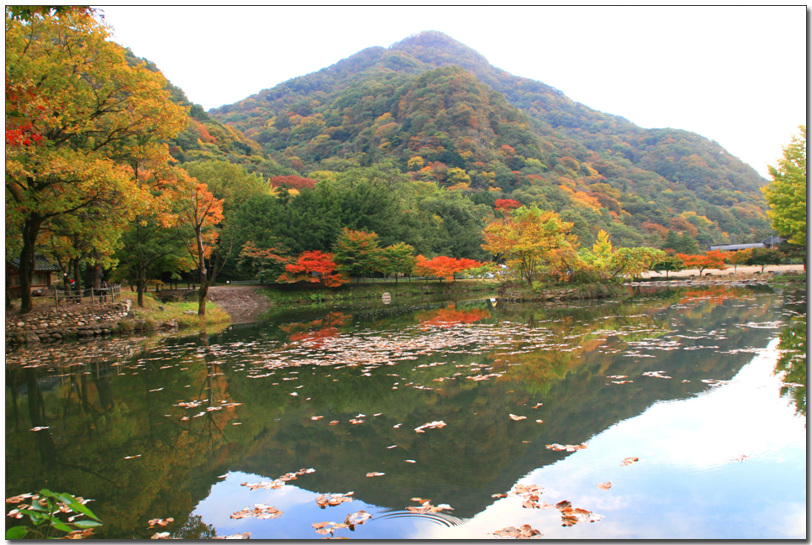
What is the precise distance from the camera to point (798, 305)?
564 inches

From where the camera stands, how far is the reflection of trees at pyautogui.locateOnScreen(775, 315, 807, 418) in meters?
5.37

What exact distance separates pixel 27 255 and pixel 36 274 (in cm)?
1459

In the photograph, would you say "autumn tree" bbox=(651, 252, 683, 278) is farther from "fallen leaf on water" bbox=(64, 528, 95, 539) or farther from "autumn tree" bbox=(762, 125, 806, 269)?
"fallen leaf on water" bbox=(64, 528, 95, 539)

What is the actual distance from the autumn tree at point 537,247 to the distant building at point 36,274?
23325 millimetres

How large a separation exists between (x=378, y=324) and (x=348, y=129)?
300 ft

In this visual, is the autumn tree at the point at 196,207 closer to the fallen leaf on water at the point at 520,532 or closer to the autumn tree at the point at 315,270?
the autumn tree at the point at 315,270

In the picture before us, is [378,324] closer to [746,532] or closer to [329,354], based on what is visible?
[329,354]

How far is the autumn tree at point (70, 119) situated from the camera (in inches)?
438


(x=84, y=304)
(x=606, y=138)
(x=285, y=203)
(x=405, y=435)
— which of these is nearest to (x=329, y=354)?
(x=405, y=435)

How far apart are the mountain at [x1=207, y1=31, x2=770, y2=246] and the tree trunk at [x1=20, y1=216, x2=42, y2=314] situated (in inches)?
1913

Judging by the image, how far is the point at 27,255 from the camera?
13.2 meters

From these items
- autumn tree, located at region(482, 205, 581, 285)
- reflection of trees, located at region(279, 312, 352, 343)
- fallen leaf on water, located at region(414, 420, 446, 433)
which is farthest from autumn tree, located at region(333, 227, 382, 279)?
fallen leaf on water, located at region(414, 420, 446, 433)

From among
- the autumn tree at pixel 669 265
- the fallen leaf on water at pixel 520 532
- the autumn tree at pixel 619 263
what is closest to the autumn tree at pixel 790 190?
the autumn tree at pixel 619 263

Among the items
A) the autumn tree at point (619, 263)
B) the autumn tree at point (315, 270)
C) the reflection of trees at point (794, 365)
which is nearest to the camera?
the reflection of trees at point (794, 365)
